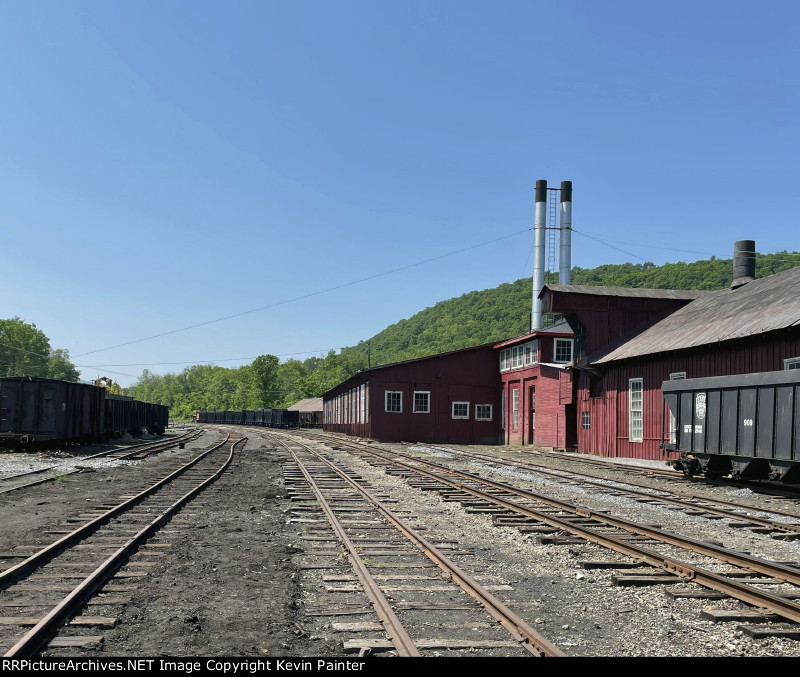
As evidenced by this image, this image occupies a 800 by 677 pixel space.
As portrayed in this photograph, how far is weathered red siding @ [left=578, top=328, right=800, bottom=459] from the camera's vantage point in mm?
20800

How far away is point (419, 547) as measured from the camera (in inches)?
360

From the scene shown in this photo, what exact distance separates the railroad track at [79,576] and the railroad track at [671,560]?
493 cm

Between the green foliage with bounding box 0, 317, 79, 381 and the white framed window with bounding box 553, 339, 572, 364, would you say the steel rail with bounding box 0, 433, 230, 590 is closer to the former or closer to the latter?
the white framed window with bounding box 553, 339, 572, 364

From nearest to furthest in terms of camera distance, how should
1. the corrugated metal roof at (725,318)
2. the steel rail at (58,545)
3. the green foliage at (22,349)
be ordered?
the steel rail at (58,545) < the corrugated metal roof at (725,318) < the green foliage at (22,349)

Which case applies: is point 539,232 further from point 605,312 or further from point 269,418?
point 269,418

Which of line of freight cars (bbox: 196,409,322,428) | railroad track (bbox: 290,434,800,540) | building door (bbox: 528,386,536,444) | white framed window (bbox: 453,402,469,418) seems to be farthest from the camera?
line of freight cars (bbox: 196,409,322,428)

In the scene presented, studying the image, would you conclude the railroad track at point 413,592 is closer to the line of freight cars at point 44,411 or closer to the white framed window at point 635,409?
the white framed window at point 635,409

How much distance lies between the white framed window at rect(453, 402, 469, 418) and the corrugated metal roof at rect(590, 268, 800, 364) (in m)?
13.6

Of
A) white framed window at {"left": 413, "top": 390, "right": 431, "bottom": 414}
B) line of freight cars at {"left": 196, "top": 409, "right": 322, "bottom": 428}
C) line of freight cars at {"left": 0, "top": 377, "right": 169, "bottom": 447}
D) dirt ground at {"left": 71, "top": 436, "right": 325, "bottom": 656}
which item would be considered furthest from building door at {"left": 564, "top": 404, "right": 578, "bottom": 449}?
line of freight cars at {"left": 196, "top": 409, "right": 322, "bottom": 428}

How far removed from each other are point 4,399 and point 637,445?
23.9m

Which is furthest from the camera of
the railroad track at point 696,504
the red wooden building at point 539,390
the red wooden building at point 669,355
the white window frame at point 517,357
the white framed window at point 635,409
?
the white window frame at point 517,357

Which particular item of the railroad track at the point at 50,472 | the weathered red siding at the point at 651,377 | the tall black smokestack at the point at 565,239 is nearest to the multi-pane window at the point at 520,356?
the weathered red siding at the point at 651,377

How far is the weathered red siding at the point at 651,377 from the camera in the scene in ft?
68.2

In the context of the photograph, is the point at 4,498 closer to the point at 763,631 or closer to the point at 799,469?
the point at 763,631
